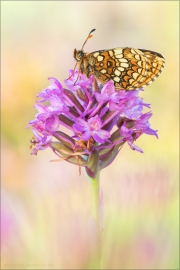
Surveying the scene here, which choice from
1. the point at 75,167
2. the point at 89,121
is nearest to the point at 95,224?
the point at 89,121

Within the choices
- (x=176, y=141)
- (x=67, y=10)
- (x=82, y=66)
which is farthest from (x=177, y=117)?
(x=82, y=66)

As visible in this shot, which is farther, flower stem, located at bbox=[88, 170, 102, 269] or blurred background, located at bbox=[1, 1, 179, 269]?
blurred background, located at bbox=[1, 1, 179, 269]

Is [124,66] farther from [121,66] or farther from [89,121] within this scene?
[89,121]

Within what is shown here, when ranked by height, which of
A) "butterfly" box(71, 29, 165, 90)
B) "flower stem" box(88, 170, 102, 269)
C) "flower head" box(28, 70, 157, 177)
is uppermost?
"butterfly" box(71, 29, 165, 90)

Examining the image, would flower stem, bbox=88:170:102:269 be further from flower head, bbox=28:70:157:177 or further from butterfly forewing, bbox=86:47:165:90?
butterfly forewing, bbox=86:47:165:90

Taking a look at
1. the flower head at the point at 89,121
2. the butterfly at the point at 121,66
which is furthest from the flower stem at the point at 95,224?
the butterfly at the point at 121,66

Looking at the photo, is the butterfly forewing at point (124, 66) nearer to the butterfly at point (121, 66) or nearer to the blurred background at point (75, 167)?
the butterfly at point (121, 66)

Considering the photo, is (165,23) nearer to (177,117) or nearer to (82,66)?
(177,117)

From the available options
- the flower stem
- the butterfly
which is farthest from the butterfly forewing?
the flower stem
